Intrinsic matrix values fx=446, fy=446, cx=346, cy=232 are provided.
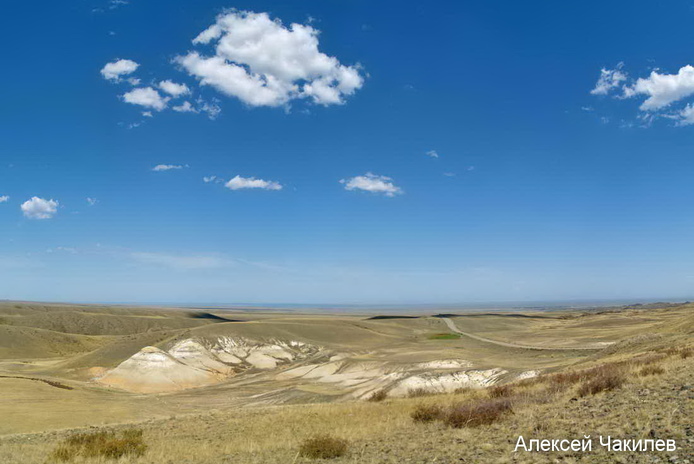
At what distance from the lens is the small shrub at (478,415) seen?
41.9 ft

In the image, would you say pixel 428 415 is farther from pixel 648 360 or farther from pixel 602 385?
pixel 648 360

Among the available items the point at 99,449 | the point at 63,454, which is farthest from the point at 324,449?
the point at 63,454

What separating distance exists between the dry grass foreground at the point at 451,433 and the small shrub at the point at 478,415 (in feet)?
0.11

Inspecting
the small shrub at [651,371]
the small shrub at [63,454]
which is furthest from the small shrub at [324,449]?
the small shrub at [651,371]

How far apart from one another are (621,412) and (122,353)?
281 ft

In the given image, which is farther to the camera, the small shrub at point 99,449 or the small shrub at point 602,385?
the small shrub at point 602,385

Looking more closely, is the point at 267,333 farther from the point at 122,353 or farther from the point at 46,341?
the point at 46,341

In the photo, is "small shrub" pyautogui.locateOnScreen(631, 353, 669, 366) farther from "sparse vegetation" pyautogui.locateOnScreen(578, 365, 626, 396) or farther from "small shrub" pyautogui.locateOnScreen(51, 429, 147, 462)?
"small shrub" pyautogui.locateOnScreen(51, 429, 147, 462)

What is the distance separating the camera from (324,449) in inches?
468

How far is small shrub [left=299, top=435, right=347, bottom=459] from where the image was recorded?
11727mm

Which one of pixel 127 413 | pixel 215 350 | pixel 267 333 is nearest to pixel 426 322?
pixel 267 333

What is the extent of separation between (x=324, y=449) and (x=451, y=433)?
3.56 meters

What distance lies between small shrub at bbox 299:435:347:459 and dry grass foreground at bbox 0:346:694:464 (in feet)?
0.08

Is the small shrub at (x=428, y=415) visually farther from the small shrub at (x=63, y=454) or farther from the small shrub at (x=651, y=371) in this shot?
the small shrub at (x=63, y=454)
